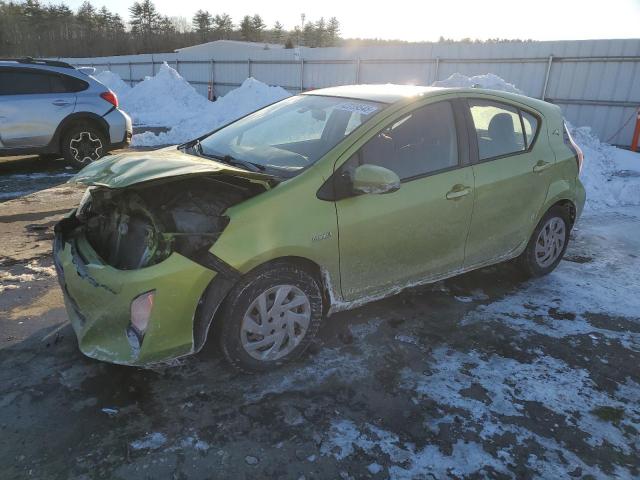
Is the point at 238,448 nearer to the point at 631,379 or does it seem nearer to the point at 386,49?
the point at 631,379

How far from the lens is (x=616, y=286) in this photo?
14.7ft

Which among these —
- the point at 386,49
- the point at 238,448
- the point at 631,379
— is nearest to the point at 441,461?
the point at 238,448

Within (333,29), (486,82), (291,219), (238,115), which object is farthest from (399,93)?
(333,29)

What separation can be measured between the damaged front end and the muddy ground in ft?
1.20

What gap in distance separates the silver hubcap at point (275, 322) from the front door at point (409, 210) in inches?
13.6

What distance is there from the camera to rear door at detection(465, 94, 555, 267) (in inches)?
145

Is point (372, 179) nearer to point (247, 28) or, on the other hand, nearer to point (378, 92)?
point (378, 92)

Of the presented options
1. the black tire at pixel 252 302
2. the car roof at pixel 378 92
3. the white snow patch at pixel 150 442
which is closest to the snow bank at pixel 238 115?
the car roof at pixel 378 92

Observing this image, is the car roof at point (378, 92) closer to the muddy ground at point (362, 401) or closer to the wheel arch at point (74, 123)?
the muddy ground at point (362, 401)

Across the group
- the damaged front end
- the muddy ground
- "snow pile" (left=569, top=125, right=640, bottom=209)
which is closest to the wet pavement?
the muddy ground

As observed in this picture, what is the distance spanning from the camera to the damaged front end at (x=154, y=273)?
8.30 feet

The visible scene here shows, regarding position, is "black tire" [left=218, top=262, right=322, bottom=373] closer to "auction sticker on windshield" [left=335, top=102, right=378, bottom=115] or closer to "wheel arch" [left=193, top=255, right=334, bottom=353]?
"wheel arch" [left=193, top=255, right=334, bottom=353]

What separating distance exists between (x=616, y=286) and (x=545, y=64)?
1008 cm

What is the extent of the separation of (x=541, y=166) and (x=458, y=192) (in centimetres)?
109
